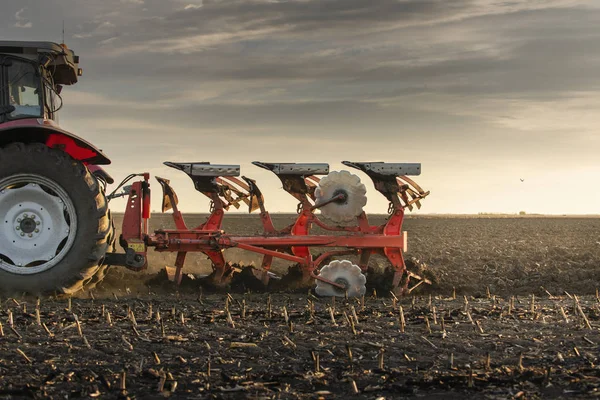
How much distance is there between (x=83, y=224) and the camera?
9.36 m

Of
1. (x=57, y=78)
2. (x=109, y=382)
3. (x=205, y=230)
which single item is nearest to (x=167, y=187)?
(x=205, y=230)

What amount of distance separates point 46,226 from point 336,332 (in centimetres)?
403

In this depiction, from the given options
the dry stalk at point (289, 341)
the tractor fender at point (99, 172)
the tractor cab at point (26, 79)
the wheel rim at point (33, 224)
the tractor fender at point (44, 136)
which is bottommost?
the dry stalk at point (289, 341)

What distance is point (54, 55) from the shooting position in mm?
10117

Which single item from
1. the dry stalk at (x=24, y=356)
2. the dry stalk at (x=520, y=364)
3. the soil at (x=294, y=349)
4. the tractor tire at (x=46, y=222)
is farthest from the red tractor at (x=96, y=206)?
the dry stalk at (x=520, y=364)

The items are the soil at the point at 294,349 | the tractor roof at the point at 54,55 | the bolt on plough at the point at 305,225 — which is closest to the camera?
the soil at the point at 294,349

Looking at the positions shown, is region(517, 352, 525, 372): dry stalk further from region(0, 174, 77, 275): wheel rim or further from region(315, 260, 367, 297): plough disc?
region(0, 174, 77, 275): wheel rim

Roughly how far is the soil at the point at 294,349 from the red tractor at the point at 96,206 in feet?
1.52

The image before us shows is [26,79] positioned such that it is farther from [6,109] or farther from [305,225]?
[305,225]

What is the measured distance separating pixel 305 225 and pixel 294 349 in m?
4.85

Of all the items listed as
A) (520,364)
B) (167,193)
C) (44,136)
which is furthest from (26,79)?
(520,364)

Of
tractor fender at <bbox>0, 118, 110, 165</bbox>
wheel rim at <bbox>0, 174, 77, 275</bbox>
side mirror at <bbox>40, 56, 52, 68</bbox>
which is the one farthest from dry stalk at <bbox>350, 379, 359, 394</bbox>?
side mirror at <bbox>40, 56, 52, 68</bbox>

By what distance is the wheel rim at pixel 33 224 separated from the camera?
930cm

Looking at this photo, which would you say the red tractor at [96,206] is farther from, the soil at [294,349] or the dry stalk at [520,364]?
the dry stalk at [520,364]
